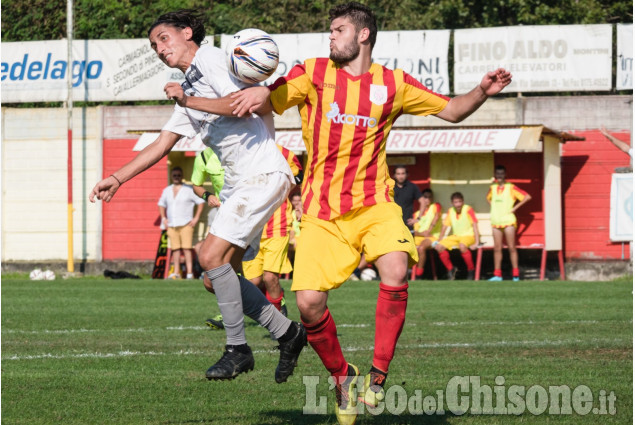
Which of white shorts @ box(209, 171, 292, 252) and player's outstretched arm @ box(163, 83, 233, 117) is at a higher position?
player's outstretched arm @ box(163, 83, 233, 117)

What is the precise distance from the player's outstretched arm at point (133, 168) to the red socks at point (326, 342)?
53.5 inches

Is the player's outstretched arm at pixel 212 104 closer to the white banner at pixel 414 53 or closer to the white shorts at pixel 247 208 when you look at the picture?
the white shorts at pixel 247 208

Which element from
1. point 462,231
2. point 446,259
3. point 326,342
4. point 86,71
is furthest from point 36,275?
point 326,342

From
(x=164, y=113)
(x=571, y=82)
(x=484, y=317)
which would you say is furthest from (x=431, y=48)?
(x=484, y=317)

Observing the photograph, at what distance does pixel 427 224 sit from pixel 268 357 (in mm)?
12854

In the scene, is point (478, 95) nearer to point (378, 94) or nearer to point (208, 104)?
point (378, 94)

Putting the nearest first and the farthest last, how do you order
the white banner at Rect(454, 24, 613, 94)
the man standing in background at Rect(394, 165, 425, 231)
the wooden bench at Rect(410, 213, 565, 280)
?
the man standing in background at Rect(394, 165, 425, 231), the wooden bench at Rect(410, 213, 565, 280), the white banner at Rect(454, 24, 613, 94)

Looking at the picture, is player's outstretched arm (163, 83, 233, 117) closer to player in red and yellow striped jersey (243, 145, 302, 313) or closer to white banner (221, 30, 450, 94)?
player in red and yellow striped jersey (243, 145, 302, 313)

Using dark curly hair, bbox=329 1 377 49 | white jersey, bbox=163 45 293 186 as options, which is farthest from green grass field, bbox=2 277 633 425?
dark curly hair, bbox=329 1 377 49

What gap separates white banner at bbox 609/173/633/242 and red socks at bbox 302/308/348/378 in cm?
1528

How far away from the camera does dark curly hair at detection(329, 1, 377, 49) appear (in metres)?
6.31

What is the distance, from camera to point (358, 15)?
632 cm

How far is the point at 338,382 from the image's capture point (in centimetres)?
627

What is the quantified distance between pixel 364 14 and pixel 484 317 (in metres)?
6.78
